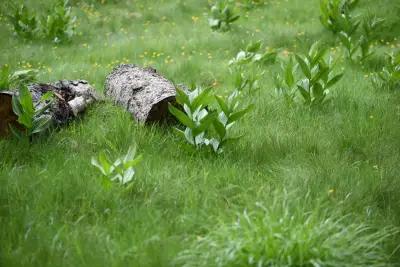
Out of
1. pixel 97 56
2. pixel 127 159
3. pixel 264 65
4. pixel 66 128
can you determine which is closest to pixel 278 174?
pixel 127 159

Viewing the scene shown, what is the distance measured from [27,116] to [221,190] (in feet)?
5.70

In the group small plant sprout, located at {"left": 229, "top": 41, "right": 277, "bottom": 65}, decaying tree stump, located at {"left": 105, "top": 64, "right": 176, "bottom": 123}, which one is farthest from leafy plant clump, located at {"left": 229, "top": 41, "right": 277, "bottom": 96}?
decaying tree stump, located at {"left": 105, "top": 64, "right": 176, "bottom": 123}

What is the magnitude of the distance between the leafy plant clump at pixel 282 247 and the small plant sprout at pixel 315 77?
2408 millimetres

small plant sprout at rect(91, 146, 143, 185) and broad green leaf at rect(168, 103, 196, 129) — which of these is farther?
broad green leaf at rect(168, 103, 196, 129)

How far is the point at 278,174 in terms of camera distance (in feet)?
11.0

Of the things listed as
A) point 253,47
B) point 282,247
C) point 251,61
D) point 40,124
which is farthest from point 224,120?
point 253,47

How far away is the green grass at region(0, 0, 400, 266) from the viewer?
7.84ft

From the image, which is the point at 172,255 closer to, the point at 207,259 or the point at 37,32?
the point at 207,259

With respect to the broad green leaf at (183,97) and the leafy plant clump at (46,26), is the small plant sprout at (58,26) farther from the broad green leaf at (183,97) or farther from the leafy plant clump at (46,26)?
the broad green leaf at (183,97)

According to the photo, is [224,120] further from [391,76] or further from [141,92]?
[391,76]

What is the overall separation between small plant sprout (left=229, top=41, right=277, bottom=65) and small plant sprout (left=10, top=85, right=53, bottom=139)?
3083mm

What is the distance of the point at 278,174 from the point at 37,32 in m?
6.39

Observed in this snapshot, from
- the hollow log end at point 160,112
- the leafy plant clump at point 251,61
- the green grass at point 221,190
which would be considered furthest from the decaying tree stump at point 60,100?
the leafy plant clump at point 251,61

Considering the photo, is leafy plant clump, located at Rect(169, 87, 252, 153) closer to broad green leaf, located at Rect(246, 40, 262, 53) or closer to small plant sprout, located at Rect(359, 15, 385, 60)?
broad green leaf, located at Rect(246, 40, 262, 53)
